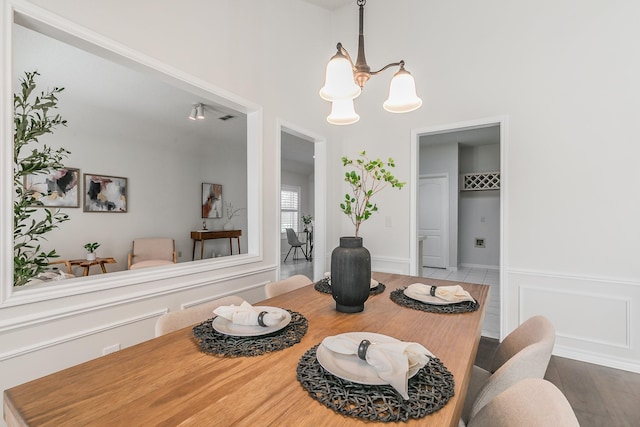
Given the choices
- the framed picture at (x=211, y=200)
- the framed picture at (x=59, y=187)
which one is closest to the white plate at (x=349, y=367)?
the framed picture at (x=59, y=187)

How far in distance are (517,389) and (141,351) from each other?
113 centimetres

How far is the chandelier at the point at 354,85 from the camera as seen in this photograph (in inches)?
56.4

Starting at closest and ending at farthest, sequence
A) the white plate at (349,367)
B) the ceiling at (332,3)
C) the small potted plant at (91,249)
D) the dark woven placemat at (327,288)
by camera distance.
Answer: the white plate at (349,367) < the dark woven placemat at (327,288) < the ceiling at (332,3) < the small potted plant at (91,249)

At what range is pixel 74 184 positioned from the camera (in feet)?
13.7

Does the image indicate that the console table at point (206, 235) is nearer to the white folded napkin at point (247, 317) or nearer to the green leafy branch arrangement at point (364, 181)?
the green leafy branch arrangement at point (364, 181)

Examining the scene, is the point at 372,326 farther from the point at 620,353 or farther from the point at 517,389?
the point at 620,353

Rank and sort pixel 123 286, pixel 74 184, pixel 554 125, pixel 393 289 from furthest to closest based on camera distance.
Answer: pixel 74 184 < pixel 554 125 < pixel 393 289 < pixel 123 286

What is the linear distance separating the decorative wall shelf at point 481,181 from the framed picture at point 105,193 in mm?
6711

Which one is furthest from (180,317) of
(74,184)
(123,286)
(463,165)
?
(463,165)

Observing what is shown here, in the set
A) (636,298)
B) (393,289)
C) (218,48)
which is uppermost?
(218,48)

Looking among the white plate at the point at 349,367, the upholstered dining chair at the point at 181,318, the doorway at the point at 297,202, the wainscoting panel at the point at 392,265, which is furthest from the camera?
the doorway at the point at 297,202

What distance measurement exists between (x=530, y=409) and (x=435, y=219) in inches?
246

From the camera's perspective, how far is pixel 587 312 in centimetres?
249

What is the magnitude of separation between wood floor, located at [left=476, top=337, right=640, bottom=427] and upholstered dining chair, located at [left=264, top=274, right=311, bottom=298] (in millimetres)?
1751
